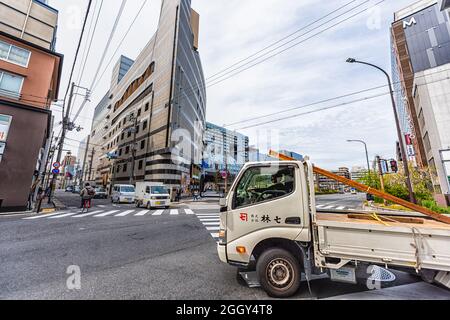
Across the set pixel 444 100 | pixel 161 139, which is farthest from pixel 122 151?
pixel 444 100

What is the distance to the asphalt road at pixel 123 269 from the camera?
10.9 feet

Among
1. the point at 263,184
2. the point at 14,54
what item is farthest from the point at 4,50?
the point at 263,184

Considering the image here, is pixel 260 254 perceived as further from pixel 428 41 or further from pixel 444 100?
pixel 428 41

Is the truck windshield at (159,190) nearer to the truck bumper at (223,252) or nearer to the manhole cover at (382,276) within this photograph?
the truck bumper at (223,252)

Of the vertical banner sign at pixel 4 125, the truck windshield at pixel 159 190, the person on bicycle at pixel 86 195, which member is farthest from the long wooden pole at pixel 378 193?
the vertical banner sign at pixel 4 125

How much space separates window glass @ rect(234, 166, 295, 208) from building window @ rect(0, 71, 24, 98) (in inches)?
798

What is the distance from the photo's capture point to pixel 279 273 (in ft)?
11.2

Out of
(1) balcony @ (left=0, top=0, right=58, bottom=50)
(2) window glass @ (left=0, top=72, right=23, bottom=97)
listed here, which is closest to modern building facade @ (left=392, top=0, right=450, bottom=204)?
(2) window glass @ (left=0, top=72, right=23, bottom=97)

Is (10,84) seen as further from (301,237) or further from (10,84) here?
(301,237)

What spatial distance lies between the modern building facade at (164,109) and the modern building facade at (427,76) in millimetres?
32438

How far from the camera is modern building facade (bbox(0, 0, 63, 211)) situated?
13156 millimetres

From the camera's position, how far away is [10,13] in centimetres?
1661

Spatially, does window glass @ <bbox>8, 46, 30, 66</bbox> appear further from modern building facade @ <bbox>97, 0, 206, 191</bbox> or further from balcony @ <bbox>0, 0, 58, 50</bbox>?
modern building facade @ <bbox>97, 0, 206, 191</bbox>
